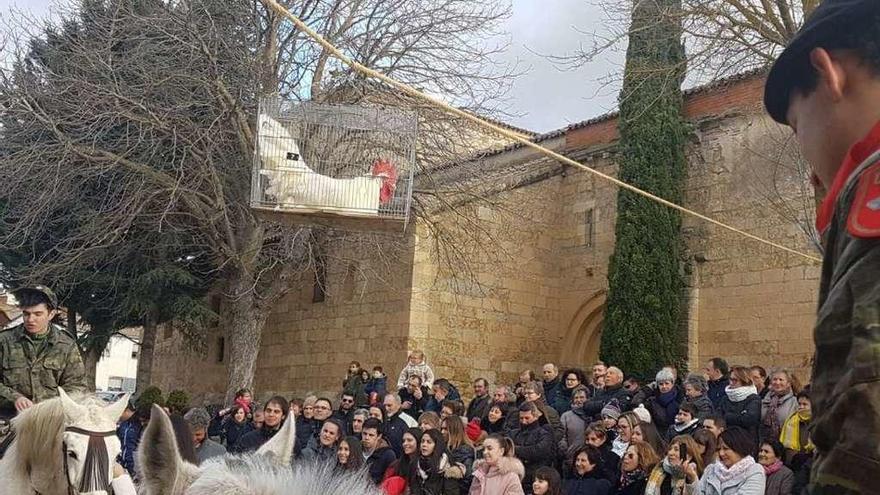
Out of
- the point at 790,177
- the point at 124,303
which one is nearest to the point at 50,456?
the point at 790,177

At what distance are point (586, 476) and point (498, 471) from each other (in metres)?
0.77

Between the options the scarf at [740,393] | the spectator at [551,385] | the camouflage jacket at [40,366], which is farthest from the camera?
the spectator at [551,385]

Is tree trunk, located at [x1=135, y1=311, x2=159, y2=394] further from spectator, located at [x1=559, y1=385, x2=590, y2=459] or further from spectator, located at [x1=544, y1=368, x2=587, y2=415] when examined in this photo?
spectator, located at [x1=559, y1=385, x2=590, y2=459]

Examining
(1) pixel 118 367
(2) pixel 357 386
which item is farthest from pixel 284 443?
(1) pixel 118 367

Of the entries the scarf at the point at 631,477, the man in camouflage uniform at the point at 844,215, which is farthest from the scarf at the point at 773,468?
the man in camouflage uniform at the point at 844,215

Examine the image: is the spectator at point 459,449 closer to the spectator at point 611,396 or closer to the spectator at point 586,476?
the spectator at point 586,476

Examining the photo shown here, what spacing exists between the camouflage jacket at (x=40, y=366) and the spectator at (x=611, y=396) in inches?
216

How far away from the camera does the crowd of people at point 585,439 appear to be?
7000mm

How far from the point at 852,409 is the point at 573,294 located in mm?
18235

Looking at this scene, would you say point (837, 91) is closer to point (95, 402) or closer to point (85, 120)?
point (95, 402)

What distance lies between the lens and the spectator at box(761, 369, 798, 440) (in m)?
8.12

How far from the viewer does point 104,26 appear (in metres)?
16.5

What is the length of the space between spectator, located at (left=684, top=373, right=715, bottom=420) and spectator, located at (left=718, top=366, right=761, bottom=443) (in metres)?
0.15

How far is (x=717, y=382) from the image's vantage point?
31.7 ft
